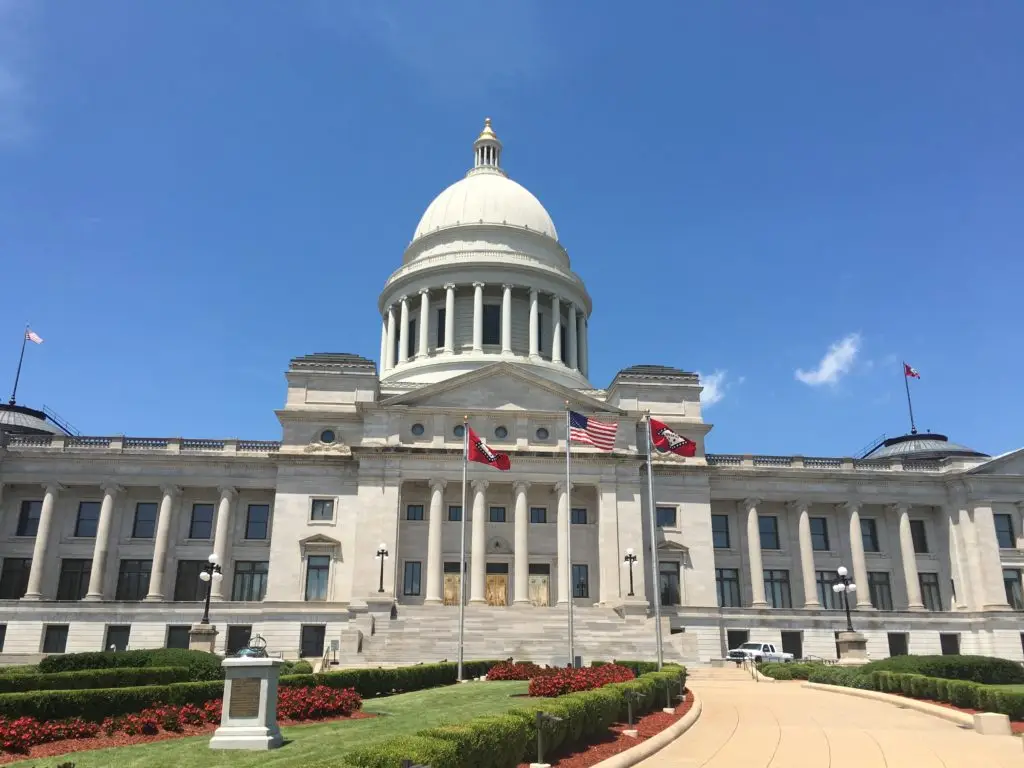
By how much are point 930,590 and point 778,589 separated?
11210 millimetres

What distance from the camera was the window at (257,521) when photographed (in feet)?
183

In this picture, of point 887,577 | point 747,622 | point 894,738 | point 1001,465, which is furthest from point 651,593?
point 894,738

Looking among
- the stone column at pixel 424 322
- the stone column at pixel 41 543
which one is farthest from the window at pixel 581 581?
the stone column at pixel 41 543

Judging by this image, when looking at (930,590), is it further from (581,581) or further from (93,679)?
(93,679)

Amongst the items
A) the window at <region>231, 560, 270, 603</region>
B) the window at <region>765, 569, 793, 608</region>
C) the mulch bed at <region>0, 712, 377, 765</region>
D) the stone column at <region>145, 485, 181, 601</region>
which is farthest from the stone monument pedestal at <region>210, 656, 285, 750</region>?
the window at <region>765, 569, 793, 608</region>

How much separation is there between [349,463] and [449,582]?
33.7 feet

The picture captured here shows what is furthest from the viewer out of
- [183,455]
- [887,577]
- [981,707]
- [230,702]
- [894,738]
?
[887,577]

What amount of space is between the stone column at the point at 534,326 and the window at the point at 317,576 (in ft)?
79.8

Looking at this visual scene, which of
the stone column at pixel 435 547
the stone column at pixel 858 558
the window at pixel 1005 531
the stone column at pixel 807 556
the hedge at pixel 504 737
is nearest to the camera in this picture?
the hedge at pixel 504 737

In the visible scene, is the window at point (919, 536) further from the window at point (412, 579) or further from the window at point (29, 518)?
the window at point (29, 518)

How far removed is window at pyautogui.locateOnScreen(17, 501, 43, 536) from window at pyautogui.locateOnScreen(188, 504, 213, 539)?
9860 mm

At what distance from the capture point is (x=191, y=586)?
5428 cm

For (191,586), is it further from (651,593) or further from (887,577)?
(887,577)

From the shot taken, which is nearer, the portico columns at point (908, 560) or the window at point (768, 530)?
the portico columns at point (908, 560)
